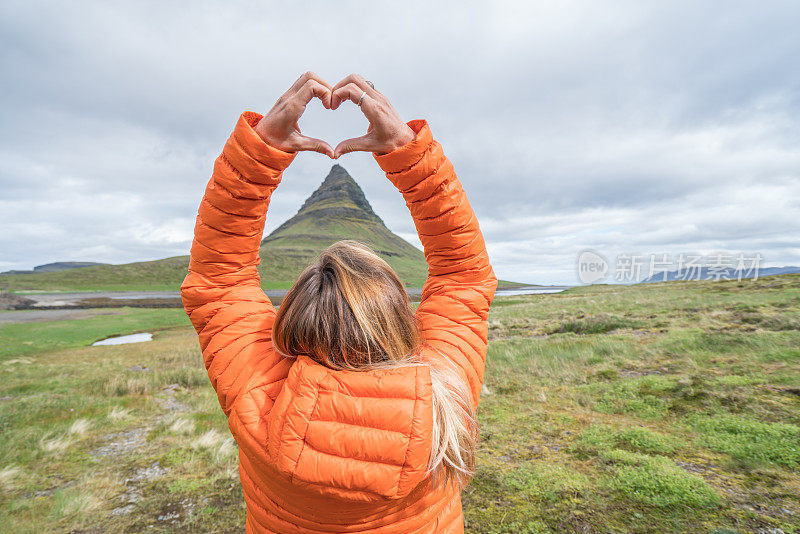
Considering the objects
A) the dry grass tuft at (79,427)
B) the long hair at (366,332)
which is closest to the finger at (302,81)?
the long hair at (366,332)

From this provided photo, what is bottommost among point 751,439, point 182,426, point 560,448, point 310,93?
point 182,426

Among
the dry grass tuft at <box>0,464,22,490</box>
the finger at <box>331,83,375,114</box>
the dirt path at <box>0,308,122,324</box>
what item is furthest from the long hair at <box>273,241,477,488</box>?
the dirt path at <box>0,308,122,324</box>

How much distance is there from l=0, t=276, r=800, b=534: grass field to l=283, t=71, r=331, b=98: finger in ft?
13.6

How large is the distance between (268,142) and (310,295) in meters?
0.93

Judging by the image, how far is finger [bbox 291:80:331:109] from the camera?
5.87 ft

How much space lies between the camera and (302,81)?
1830 mm

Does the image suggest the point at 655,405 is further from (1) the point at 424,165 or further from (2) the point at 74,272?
(2) the point at 74,272

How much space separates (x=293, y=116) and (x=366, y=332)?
1221 millimetres

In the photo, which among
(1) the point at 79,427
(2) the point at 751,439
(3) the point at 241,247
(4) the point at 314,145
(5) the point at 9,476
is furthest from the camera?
(1) the point at 79,427

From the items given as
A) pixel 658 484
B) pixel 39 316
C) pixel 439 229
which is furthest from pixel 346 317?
pixel 39 316

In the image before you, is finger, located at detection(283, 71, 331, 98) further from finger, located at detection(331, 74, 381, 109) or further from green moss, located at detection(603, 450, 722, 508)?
green moss, located at detection(603, 450, 722, 508)

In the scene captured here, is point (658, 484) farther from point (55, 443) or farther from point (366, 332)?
point (55, 443)

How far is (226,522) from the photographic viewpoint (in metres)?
4.03

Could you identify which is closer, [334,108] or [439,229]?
[334,108]
